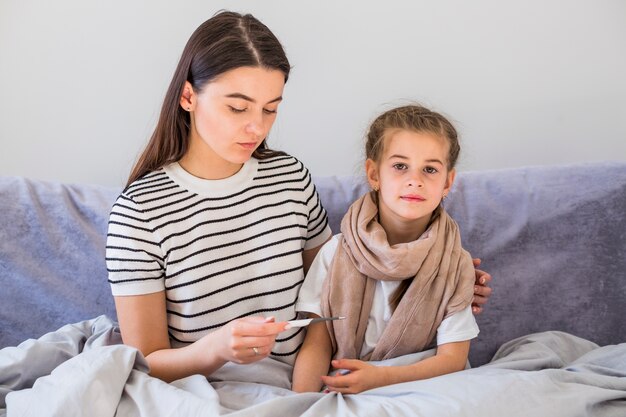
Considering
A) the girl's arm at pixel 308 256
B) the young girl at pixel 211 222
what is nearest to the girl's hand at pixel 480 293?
the young girl at pixel 211 222

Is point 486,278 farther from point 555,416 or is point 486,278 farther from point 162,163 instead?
point 162,163

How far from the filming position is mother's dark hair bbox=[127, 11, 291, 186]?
4.62 feet

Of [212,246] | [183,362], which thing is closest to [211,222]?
[212,246]

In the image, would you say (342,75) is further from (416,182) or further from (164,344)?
(164,344)

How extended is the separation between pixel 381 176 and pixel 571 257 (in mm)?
597

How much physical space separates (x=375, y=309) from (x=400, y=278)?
0.33ft

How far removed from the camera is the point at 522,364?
1.47m

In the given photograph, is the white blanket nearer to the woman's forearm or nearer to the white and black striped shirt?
the woman's forearm

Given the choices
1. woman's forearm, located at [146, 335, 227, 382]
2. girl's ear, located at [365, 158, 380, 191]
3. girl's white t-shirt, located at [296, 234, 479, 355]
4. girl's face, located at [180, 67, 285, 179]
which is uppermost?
girl's face, located at [180, 67, 285, 179]

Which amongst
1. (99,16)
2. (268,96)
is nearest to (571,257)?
(268,96)

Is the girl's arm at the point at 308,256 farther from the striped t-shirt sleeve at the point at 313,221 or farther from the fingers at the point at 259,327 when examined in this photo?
the fingers at the point at 259,327

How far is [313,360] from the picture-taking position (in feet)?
4.94

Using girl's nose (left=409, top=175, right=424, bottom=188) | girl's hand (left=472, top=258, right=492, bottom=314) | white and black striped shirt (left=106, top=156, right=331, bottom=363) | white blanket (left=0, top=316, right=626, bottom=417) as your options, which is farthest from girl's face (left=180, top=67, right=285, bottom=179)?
girl's hand (left=472, top=258, right=492, bottom=314)

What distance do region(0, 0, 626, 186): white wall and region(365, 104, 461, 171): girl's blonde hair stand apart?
0.48 meters
